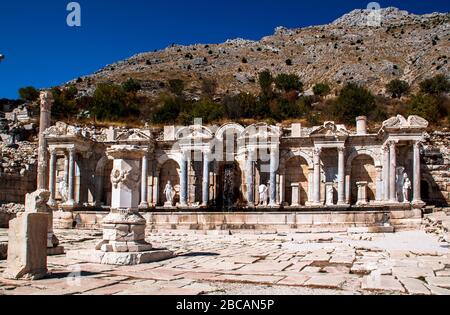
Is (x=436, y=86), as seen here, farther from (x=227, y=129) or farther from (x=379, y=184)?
(x=227, y=129)

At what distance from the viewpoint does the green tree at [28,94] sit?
211 feet

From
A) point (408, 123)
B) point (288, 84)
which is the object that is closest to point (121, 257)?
point (408, 123)

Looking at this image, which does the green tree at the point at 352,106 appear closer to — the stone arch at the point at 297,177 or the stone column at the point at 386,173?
the stone arch at the point at 297,177

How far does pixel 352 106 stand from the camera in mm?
53094

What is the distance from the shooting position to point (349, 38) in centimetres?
9750

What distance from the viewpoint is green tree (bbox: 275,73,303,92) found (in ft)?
241

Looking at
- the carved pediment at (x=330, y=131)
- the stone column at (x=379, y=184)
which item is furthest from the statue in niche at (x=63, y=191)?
the stone column at (x=379, y=184)

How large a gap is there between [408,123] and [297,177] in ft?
25.9

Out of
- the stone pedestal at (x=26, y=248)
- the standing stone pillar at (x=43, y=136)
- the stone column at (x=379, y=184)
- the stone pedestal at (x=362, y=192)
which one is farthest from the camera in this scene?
the stone pedestal at (x=362, y=192)

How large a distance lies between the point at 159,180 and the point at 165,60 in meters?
70.2

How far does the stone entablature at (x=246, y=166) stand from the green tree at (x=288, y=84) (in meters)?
41.7

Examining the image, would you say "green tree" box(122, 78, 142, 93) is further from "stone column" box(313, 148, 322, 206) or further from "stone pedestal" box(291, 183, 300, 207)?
"stone column" box(313, 148, 322, 206)

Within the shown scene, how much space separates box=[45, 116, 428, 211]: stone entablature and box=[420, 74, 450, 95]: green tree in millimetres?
33914
